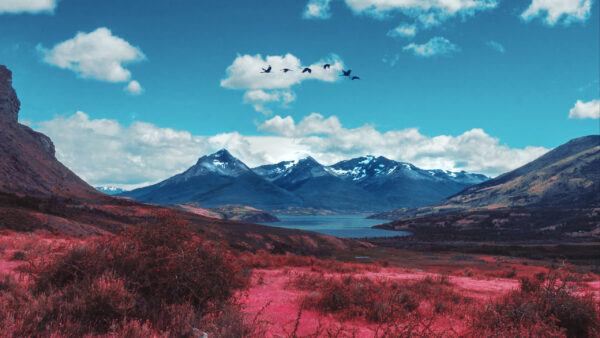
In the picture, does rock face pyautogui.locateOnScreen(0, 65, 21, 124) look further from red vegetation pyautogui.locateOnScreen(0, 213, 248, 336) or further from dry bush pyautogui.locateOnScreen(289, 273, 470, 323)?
dry bush pyautogui.locateOnScreen(289, 273, 470, 323)

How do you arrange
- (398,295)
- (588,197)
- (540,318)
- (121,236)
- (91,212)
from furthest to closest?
(588,197)
(91,212)
(398,295)
(121,236)
(540,318)

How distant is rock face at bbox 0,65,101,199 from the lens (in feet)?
208

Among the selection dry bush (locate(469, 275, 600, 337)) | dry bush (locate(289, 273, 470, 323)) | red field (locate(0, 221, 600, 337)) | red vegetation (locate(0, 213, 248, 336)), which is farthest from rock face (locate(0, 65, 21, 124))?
dry bush (locate(469, 275, 600, 337))

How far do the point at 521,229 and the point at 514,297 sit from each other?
149 m

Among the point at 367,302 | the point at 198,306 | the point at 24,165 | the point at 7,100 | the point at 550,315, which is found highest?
the point at 7,100

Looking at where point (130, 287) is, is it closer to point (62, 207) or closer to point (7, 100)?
point (62, 207)

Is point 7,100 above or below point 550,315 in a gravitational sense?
above

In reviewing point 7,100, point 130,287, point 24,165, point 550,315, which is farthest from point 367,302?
point 7,100

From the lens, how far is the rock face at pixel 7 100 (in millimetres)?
83600

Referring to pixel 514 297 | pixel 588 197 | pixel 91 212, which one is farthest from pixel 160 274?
pixel 588 197

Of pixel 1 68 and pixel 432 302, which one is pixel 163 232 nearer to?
pixel 432 302

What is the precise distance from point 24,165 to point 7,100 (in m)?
29.4

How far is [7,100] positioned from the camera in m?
86.7

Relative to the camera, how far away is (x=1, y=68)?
94750 millimetres
